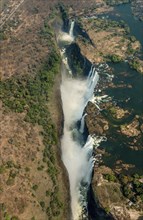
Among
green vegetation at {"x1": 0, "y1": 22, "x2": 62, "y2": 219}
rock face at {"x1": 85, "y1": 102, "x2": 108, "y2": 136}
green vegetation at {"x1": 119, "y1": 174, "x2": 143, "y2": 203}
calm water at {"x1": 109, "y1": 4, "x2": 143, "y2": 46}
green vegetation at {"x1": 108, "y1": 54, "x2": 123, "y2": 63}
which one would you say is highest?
green vegetation at {"x1": 0, "y1": 22, "x2": 62, "y2": 219}

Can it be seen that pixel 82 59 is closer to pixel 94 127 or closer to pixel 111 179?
pixel 94 127

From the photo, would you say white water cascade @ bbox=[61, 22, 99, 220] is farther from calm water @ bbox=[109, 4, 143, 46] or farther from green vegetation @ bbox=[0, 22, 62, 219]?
calm water @ bbox=[109, 4, 143, 46]

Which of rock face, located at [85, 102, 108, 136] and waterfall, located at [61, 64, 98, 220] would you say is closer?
waterfall, located at [61, 64, 98, 220]

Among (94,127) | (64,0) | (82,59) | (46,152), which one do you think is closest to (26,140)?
(46,152)

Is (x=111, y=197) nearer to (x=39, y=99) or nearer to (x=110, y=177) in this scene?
(x=110, y=177)

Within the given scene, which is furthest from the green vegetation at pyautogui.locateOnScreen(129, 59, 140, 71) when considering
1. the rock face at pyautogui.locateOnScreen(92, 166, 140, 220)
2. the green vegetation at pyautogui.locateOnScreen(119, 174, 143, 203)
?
the green vegetation at pyautogui.locateOnScreen(119, 174, 143, 203)

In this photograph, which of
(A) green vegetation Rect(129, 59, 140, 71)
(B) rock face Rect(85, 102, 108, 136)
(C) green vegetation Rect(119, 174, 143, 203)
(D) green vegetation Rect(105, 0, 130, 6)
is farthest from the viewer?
(D) green vegetation Rect(105, 0, 130, 6)

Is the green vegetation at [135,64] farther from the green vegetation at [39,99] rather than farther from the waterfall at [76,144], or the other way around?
the green vegetation at [39,99]

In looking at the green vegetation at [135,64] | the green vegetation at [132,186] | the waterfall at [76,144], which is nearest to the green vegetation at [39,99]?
the waterfall at [76,144]

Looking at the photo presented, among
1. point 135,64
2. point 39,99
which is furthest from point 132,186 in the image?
point 135,64
